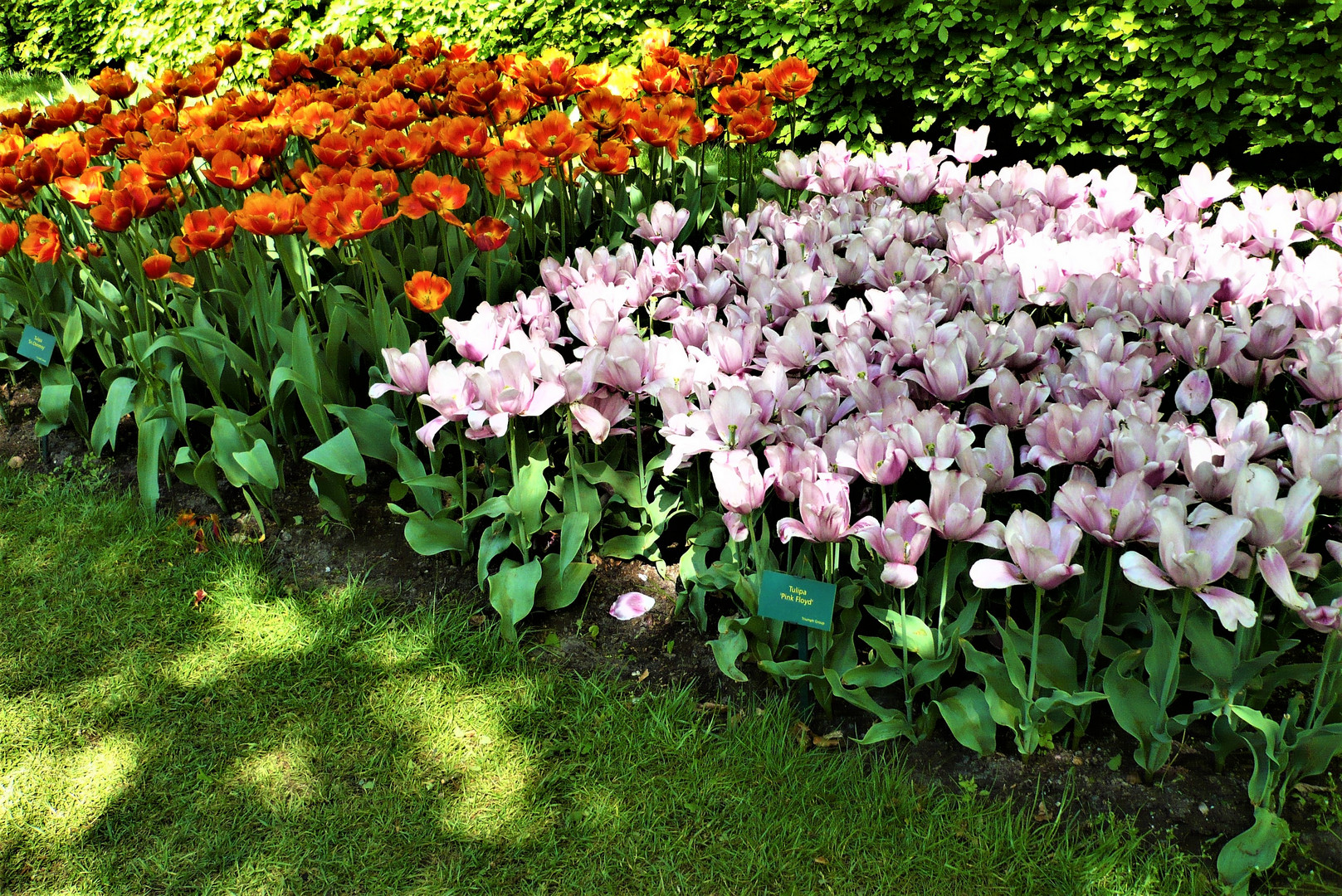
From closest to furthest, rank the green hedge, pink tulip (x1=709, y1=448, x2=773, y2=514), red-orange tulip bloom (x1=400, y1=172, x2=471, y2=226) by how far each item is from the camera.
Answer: pink tulip (x1=709, y1=448, x2=773, y2=514), red-orange tulip bloom (x1=400, y1=172, x2=471, y2=226), the green hedge

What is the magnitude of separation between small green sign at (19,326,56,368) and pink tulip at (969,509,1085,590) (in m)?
2.96

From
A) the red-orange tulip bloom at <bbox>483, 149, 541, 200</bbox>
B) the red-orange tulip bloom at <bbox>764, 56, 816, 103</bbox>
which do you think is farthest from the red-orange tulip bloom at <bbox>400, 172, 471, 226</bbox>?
the red-orange tulip bloom at <bbox>764, 56, 816, 103</bbox>

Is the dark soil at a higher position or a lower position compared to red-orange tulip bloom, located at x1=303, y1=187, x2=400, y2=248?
lower

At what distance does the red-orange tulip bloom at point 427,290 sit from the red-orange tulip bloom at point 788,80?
1668 mm

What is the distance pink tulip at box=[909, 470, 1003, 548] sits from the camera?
180 centimetres

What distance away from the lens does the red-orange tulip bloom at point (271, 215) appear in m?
2.54

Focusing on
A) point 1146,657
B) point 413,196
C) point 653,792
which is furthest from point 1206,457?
point 413,196

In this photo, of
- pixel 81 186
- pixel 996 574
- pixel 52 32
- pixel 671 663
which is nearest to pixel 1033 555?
pixel 996 574

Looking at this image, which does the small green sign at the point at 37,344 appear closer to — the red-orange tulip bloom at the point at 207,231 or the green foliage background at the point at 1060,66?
the red-orange tulip bloom at the point at 207,231

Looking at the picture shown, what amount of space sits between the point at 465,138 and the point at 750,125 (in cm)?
98

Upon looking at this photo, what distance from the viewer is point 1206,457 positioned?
1790mm

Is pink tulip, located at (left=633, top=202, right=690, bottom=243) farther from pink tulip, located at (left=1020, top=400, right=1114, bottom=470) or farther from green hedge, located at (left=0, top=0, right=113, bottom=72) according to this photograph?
green hedge, located at (left=0, top=0, right=113, bottom=72)

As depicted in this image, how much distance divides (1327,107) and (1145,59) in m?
0.77

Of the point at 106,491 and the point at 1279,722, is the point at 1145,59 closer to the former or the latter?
the point at 1279,722
